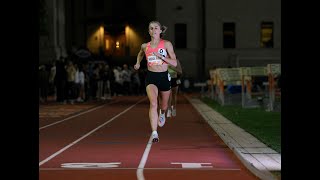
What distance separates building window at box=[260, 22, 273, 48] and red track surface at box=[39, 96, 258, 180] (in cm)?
4813

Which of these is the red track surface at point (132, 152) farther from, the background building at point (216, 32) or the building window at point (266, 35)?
the building window at point (266, 35)

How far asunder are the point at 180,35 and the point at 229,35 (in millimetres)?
4479

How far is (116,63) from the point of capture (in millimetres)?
74312

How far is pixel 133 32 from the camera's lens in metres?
75.1

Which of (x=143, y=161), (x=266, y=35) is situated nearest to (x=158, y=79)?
(x=143, y=161)

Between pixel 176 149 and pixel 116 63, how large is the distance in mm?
59439

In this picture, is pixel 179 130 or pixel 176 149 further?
pixel 179 130

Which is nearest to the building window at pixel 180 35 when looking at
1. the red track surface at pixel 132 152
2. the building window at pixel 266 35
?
the building window at pixel 266 35

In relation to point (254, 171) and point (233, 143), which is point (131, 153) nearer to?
point (233, 143)

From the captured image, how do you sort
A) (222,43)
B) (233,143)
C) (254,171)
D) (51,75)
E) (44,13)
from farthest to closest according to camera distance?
1. (222,43)
2. (44,13)
3. (51,75)
4. (233,143)
5. (254,171)
